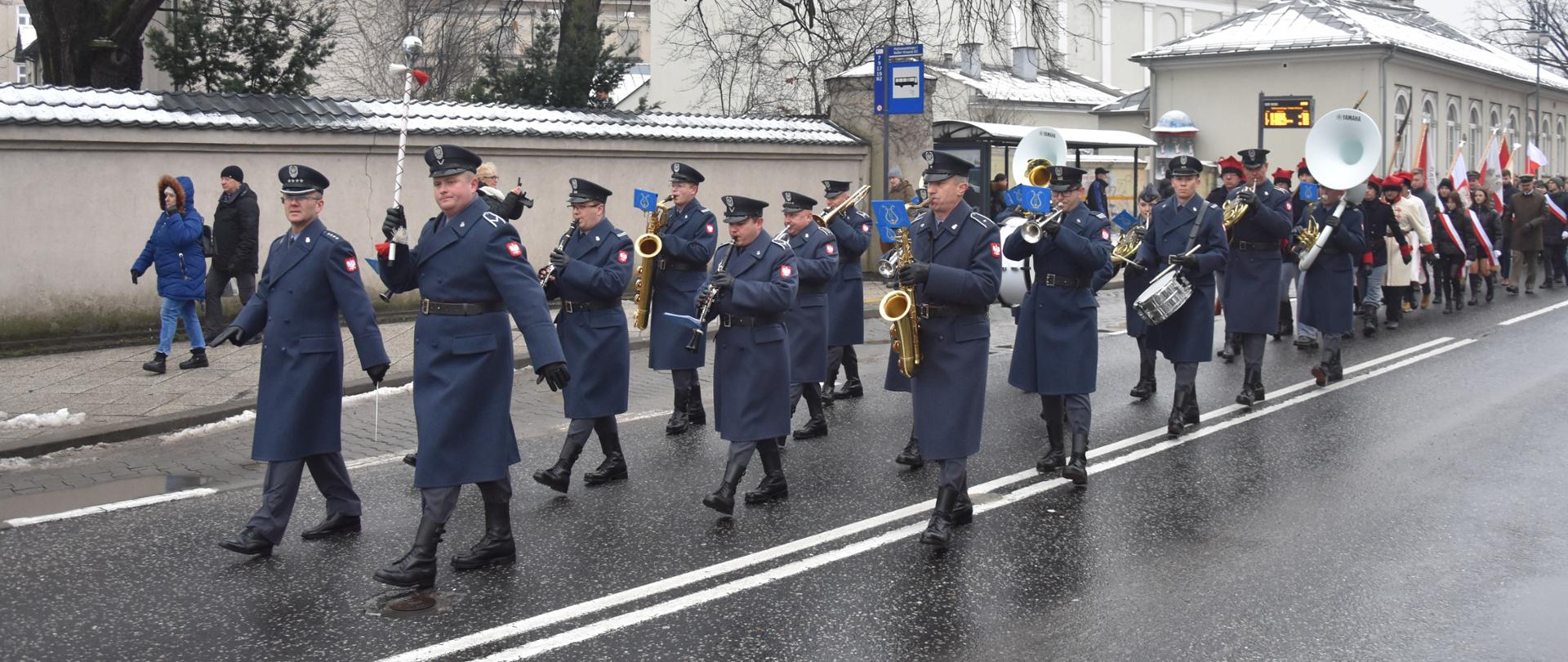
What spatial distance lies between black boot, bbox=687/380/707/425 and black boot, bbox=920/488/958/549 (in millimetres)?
3388

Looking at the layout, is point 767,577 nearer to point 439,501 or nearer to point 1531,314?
point 439,501

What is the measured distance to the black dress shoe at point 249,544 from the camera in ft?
20.6

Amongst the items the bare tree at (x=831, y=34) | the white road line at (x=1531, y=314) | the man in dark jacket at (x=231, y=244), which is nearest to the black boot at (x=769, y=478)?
the man in dark jacket at (x=231, y=244)

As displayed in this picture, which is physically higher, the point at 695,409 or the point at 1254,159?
the point at 1254,159

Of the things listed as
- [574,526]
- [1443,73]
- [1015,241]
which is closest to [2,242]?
[574,526]

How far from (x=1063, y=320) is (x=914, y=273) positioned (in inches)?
78.8

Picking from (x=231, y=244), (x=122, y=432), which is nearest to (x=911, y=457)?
(x=122, y=432)

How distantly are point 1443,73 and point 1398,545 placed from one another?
133ft

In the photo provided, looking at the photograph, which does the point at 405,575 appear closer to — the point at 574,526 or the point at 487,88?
the point at 574,526

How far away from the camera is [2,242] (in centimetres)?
1288

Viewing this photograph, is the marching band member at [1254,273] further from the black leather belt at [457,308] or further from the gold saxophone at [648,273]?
the black leather belt at [457,308]

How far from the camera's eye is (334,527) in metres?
6.78

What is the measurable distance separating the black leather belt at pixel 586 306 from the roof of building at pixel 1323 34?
35.3 m

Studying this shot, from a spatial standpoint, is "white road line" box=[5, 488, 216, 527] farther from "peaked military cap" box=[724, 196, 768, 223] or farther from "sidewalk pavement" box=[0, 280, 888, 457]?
"peaked military cap" box=[724, 196, 768, 223]
